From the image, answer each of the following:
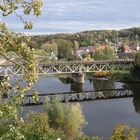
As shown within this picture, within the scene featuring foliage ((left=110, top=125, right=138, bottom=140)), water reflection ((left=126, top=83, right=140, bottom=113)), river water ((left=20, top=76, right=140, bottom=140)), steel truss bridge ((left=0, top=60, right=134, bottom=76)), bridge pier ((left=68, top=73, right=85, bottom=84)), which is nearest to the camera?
foliage ((left=110, top=125, right=138, bottom=140))

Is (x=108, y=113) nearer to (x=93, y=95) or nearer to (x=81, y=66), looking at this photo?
(x=93, y=95)

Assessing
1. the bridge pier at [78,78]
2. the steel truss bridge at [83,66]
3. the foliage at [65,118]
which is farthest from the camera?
the bridge pier at [78,78]

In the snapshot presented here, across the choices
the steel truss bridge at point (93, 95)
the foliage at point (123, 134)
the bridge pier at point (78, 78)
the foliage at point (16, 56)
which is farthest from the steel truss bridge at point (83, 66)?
the foliage at point (16, 56)

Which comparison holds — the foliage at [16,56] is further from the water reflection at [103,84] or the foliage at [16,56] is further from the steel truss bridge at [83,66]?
the steel truss bridge at [83,66]

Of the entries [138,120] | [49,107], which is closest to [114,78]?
[138,120]

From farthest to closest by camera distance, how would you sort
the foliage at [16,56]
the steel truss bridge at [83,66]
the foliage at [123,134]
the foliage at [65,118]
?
the steel truss bridge at [83,66] → the foliage at [65,118] → the foliage at [123,134] → the foliage at [16,56]

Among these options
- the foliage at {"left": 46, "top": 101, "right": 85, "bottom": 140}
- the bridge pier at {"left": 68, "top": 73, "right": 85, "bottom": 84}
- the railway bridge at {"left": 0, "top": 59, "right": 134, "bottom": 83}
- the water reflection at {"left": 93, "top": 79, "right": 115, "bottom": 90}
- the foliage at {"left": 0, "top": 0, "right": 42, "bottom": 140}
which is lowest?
the water reflection at {"left": 93, "top": 79, "right": 115, "bottom": 90}

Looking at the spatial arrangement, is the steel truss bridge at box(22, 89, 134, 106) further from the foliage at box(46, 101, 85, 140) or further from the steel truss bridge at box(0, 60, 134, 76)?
the foliage at box(46, 101, 85, 140)

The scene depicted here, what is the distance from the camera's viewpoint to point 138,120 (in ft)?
131

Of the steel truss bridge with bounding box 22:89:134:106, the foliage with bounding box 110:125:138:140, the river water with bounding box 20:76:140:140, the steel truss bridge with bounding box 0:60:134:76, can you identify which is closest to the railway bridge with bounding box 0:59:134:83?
the steel truss bridge with bounding box 0:60:134:76

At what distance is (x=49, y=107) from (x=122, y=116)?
1583cm

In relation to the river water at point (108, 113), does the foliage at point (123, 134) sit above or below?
above

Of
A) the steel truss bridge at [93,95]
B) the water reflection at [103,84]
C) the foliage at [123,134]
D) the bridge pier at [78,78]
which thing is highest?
the foliage at [123,134]

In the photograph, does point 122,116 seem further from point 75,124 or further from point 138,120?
point 75,124
